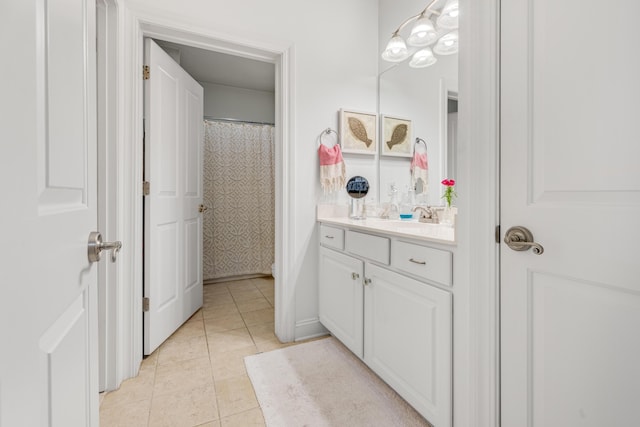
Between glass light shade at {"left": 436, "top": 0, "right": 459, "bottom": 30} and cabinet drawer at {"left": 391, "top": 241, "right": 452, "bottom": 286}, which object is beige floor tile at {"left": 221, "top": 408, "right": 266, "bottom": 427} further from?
glass light shade at {"left": 436, "top": 0, "right": 459, "bottom": 30}

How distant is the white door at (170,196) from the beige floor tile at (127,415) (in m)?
0.44

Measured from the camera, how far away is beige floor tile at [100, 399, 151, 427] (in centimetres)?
128

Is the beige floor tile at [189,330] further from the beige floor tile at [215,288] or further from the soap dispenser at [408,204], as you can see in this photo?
the soap dispenser at [408,204]

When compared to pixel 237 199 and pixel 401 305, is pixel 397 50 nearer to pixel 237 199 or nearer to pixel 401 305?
pixel 401 305

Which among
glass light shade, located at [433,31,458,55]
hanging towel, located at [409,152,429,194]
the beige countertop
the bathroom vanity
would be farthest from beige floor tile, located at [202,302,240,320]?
glass light shade, located at [433,31,458,55]

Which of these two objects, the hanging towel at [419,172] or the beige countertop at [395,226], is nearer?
the beige countertop at [395,226]

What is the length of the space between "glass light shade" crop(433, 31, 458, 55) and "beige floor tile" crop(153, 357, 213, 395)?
92.1 inches

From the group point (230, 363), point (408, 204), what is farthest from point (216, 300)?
point (408, 204)

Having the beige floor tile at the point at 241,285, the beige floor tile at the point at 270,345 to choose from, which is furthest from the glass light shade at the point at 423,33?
the beige floor tile at the point at 241,285

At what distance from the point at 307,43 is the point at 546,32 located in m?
1.58

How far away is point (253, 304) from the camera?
2.70m

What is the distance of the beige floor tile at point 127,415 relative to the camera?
1276 mm

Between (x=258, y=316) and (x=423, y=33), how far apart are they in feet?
7.91

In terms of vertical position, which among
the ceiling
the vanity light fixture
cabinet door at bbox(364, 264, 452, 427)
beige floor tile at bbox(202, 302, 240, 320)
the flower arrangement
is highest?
the ceiling
